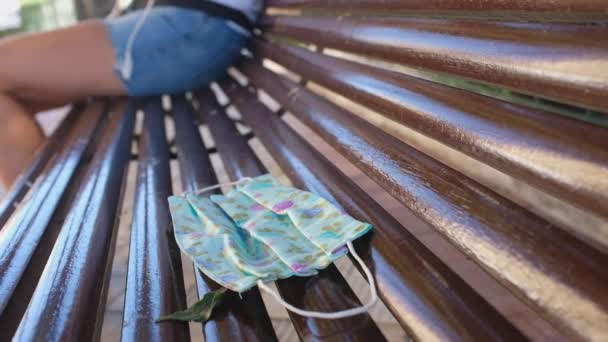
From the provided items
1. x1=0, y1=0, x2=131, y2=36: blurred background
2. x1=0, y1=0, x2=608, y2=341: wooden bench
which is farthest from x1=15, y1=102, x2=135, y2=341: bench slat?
x1=0, y1=0, x2=131, y2=36: blurred background

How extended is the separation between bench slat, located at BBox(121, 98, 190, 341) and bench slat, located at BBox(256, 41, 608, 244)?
479 millimetres

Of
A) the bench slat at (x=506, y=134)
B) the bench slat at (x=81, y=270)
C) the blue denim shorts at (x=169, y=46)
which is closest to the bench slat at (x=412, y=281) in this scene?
the bench slat at (x=506, y=134)

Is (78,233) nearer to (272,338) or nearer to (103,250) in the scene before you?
(103,250)

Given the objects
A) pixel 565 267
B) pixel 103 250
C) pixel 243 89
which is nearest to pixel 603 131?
pixel 565 267

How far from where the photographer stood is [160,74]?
90.7 inches

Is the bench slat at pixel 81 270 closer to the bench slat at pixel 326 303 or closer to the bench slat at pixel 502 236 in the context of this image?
the bench slat at pixel 326 303

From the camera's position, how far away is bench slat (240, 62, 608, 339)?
0.56 m

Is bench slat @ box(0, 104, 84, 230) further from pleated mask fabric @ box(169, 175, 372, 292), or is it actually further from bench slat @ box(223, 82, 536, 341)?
bench slat @ box(223, 82, 536, 341)

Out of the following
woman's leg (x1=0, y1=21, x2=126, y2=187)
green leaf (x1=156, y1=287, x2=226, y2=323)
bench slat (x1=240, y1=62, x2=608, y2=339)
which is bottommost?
bench slat (x1=240, y1=62, x2=608, y2=339)

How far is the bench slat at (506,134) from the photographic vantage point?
592mm

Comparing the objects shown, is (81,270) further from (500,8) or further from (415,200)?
(500,8)

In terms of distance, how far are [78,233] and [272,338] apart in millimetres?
515

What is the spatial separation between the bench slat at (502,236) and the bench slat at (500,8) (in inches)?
9.5

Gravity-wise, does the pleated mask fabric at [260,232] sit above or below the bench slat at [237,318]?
above
